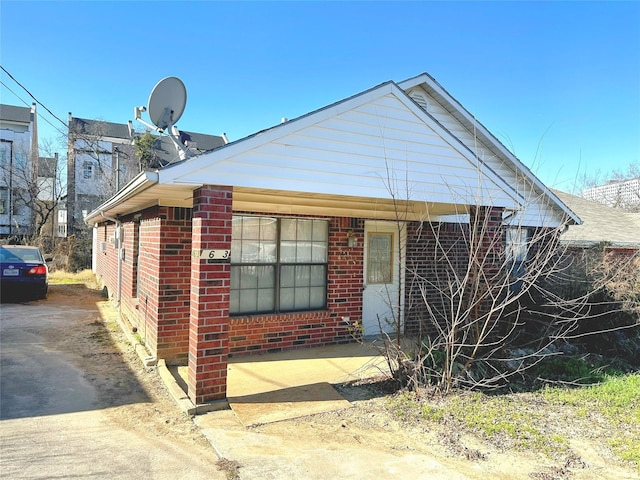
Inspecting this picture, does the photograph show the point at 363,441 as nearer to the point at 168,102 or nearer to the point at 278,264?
the point at 278,264

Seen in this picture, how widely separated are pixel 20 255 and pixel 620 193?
36.5 m

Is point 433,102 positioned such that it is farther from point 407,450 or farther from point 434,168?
point 407,450

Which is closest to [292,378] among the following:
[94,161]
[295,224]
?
[295,224]

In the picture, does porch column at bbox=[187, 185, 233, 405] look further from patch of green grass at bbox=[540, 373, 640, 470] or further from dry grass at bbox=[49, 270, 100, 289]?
dry grass at bbox=[49, 270, 100, 289]

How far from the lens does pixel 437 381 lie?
504 cm

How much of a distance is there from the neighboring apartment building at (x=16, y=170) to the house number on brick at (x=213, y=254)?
27195mm

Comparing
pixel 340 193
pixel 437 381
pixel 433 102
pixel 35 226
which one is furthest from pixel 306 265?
pixel 35 226

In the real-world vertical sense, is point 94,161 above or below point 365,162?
above

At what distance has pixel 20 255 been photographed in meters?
12.1

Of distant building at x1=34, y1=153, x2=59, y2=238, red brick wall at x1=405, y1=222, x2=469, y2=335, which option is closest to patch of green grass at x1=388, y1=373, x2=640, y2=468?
red brick wall at x1=405, y1=222, x2=469, y2=335

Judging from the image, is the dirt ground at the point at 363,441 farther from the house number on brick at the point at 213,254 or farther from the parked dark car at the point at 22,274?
the parked dark car at the point at 22,274

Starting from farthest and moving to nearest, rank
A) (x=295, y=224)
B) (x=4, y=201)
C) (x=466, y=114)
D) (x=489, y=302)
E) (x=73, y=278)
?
1. (x=4, y=201)
2. (x=73, y=278)
3. (x=466, y=114)
4. (x=295, y=224)
5. (x=489, y=302)

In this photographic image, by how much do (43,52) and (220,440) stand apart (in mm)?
8976

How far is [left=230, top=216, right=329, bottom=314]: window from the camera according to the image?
6.44m
